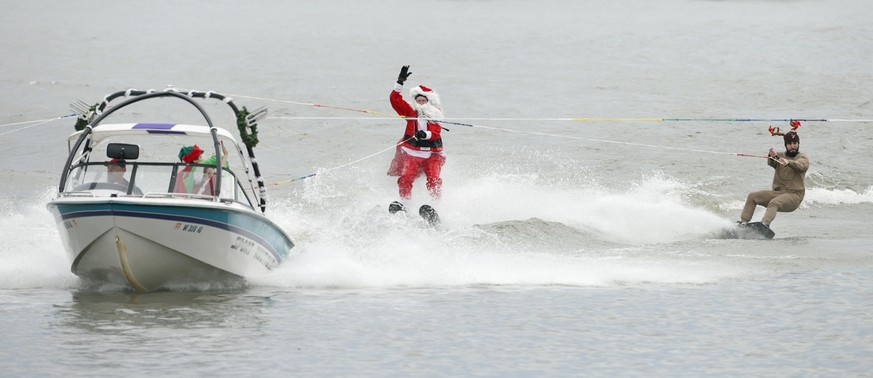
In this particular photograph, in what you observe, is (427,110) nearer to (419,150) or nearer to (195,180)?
(419,150)

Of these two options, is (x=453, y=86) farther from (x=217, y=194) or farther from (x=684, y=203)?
(x=217, y=194)

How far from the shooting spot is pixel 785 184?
16.8 m

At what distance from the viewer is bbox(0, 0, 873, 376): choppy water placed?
10008 millimetres

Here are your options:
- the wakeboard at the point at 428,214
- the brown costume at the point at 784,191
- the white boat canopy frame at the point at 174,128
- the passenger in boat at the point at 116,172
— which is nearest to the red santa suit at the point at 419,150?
the wakeboard at the point at 428,214

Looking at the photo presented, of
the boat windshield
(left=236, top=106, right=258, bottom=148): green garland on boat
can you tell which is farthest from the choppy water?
(left=236, top=106, right=258, bottom=148): green garland on boat

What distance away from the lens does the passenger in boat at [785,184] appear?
54.2 ft

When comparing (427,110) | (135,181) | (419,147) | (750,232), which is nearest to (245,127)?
(135,181)

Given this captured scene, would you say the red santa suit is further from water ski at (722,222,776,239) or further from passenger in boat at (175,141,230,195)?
passenger in boat at (175,141,230,195)

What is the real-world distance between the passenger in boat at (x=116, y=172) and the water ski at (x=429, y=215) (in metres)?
4.58

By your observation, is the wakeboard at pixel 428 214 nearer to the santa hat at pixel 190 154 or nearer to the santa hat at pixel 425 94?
the santa hat at pixel 425 94

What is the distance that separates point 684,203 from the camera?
1970 centimetres

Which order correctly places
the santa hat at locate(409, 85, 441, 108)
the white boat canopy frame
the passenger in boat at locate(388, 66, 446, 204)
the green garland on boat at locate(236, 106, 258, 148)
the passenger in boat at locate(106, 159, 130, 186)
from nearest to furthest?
1. the white boat canopy frame
2. the passenger in boat at locate(106, 159, 130, 186)
3. the green garland on boat at locate(236, 106, 258, 148)
4. the passenger in boat at locate(388, 66, 446, 204)
5. the santa hat at locate(409, 85, 441, 108)

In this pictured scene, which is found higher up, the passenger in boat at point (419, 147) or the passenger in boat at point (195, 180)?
the passenger in boat at point (419, 147)

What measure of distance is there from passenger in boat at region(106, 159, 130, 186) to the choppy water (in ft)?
3.73
